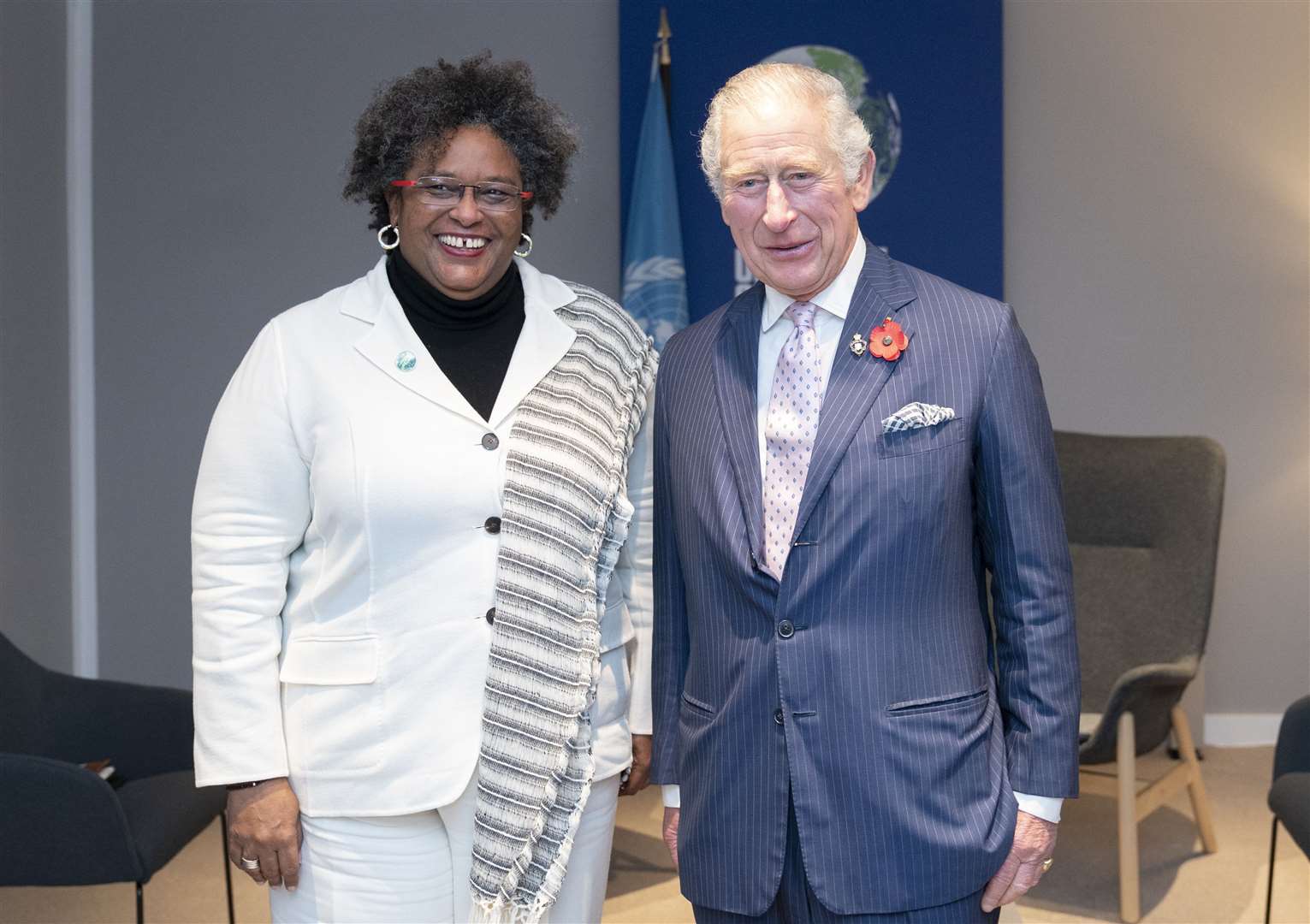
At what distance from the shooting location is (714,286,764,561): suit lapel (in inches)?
67.4

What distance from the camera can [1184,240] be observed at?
4.98m

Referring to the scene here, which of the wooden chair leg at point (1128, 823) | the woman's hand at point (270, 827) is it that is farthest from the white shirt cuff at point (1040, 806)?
the wooden chair leg at point (1128, 823)

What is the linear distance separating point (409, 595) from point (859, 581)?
2.08ft

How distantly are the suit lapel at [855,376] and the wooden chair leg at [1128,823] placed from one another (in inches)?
84.1

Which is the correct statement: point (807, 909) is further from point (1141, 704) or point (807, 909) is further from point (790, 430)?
point (1141, 704)

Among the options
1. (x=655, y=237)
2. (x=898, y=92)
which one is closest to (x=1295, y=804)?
(x=655, y=237)

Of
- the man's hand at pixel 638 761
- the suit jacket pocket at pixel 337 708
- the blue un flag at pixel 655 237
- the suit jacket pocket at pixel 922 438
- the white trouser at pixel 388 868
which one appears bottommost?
the white trouser at pixel 388 868

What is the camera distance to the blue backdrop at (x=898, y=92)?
4879 mm

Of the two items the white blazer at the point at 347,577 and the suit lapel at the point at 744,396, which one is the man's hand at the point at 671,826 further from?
the suit lapel at the point at 744,396

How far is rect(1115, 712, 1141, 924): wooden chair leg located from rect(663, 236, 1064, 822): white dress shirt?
190 cm

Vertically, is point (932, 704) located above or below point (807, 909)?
above

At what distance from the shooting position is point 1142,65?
4938mm

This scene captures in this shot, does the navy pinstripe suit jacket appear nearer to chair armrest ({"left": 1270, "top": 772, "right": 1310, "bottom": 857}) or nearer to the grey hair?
the grey hair

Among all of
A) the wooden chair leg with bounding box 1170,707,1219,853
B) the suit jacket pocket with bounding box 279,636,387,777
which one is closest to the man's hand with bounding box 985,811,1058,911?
the suit jacket pocket with bounding box 279,636,387,777
